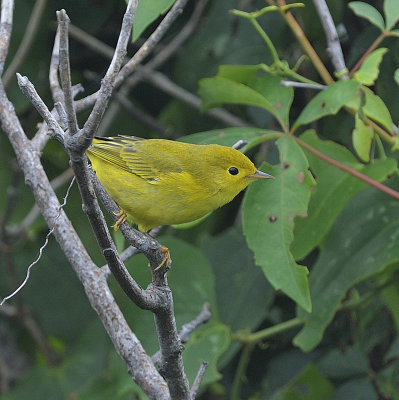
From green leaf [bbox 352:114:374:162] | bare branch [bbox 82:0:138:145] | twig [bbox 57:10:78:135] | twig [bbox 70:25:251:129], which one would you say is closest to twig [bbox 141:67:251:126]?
twig [bbox 70:25:251:129]

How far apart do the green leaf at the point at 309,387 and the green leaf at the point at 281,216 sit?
42.0 inches

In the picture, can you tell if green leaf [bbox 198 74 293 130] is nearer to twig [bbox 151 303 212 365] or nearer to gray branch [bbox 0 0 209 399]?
gray branch [bbox 0 0 209 399]

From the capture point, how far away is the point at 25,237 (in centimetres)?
427

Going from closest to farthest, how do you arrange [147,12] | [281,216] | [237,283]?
[147,12], [281,216], [237,283]

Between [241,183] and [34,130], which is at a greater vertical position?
[241,183]

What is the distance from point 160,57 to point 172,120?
1.21 feet

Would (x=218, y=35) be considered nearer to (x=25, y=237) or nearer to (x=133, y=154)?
(x=133, y=154)

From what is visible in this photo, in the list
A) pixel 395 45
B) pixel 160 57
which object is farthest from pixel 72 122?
pixel 160 57

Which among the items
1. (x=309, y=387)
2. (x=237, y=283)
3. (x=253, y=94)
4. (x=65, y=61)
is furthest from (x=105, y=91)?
(x=309, y=387)

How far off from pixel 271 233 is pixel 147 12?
33.6 inches

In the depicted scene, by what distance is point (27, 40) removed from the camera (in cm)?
378

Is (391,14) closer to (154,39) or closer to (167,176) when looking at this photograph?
(154,39)

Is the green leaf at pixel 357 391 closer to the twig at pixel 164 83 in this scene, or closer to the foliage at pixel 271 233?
the foliage at pixel 271 233

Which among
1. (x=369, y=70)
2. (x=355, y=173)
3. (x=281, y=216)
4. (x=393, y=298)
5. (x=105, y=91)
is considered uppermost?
(x=105, y=91)
